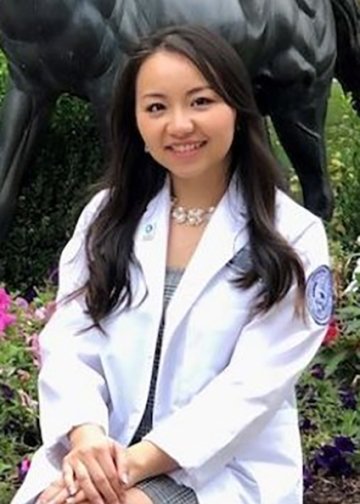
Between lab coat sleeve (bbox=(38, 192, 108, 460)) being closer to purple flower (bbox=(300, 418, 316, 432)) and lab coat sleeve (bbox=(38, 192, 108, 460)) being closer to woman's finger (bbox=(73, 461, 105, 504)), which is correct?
woman's finger (bbox=(73, 461, 105, 504))

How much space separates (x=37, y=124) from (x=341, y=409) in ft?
5.27

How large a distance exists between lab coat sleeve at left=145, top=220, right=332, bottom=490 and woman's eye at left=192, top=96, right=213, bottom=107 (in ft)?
1.05

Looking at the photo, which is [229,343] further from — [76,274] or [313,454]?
[313,454]

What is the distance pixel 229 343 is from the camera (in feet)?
7.98

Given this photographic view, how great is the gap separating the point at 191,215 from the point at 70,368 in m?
0.34

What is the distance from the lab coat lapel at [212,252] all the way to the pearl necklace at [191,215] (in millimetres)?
31

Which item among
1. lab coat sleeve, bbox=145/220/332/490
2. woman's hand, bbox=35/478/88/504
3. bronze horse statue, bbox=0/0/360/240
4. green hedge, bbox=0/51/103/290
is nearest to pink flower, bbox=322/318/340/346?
bronze horse statue, bbox=0/0/360/240

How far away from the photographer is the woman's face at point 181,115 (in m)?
2.42

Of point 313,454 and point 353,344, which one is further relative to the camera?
point 353,344

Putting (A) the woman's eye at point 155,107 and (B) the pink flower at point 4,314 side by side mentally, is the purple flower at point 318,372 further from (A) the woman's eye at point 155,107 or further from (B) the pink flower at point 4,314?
(A) the woman's eye at point 155,107

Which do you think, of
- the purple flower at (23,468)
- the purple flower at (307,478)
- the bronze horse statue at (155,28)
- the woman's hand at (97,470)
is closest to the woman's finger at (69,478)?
the woman's hand at (97,470)

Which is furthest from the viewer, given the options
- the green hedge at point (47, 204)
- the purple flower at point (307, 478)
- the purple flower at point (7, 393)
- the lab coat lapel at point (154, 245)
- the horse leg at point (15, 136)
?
the green hedge at point (47, 204)

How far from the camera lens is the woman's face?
2424mm

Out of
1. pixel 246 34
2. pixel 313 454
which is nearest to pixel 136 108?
pixel 313 454
